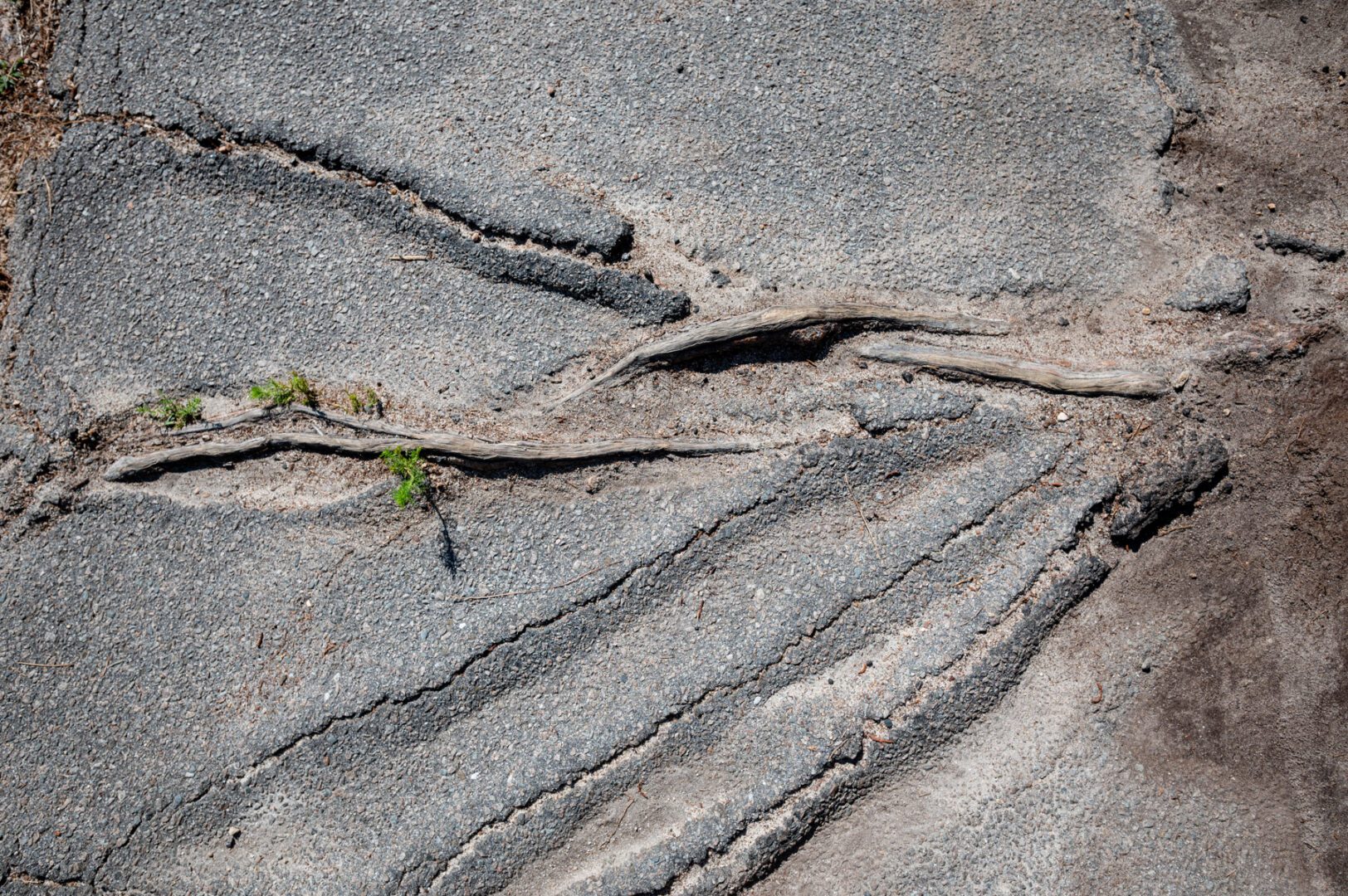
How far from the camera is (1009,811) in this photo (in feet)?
9.25

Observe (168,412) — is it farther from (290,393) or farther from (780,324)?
(780,324)

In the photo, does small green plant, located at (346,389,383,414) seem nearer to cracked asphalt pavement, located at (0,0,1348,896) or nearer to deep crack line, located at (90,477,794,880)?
cracked asphalt pavement, located at (0,0,1348,896)

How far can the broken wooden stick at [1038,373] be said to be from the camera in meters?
2.91

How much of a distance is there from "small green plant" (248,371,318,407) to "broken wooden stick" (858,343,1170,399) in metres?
2.33

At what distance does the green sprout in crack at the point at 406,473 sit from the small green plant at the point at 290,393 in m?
0.38

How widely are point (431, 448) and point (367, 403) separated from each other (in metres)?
0.35

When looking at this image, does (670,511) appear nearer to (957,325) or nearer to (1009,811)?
(957,325)

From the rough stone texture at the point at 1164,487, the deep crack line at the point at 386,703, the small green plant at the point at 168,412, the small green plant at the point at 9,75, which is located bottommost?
the deep crack line at the point at 386,703

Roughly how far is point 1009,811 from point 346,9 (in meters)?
4.14

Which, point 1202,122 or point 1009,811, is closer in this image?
point 1009,811

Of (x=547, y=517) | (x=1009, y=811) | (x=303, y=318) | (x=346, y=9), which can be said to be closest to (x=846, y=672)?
(x=1009, y=811)

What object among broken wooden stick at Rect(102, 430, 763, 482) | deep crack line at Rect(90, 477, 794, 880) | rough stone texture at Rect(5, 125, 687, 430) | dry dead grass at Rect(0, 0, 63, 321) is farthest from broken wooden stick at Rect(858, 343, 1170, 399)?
dry dead grass at Rect(0, 0, 63, 321)

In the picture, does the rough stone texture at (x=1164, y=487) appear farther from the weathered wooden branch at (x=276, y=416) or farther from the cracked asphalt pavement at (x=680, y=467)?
the weathered wooden branch at (x=276, y=416)

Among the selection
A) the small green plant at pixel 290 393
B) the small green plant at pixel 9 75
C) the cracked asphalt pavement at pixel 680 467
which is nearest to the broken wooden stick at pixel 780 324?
the cracked asphalt pavement at pixel 680 467
